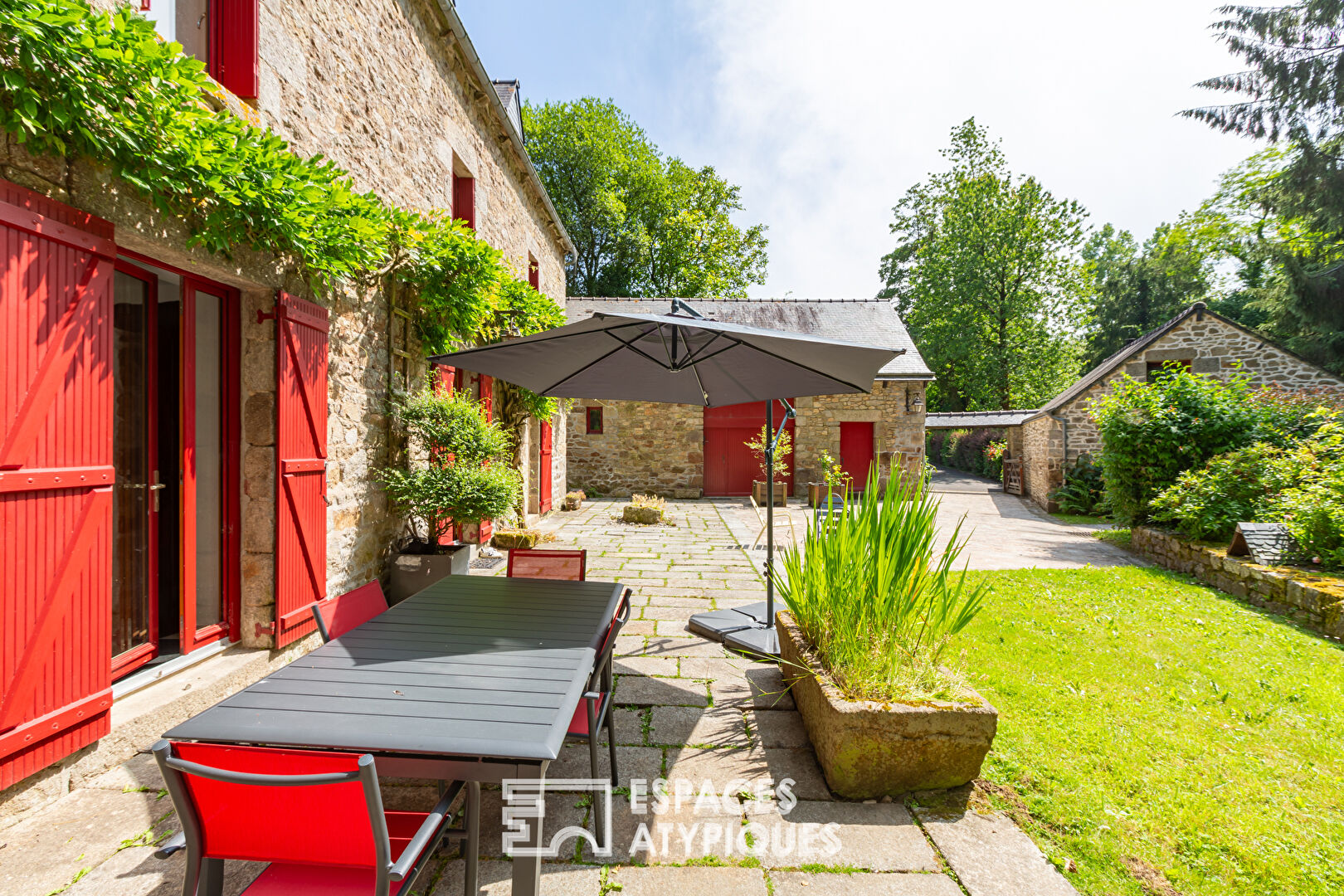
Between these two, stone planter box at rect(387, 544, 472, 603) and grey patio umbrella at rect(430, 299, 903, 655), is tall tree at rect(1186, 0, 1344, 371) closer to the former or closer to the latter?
grey patio umbrella at rect(430, 299, 903, 655)


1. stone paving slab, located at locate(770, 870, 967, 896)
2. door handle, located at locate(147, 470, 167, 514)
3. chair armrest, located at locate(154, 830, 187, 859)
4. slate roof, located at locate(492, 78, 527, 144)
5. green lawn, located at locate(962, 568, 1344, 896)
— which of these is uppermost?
slate roof, located at locate(492, 78, 527, 144)

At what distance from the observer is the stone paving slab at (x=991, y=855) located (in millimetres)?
1842

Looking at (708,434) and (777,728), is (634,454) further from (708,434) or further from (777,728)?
(777,728)

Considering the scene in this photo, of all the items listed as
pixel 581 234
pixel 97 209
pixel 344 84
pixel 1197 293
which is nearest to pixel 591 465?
pixel 344 84

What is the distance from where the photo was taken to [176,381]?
Result: 3240mm

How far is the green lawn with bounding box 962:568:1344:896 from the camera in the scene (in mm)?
2006

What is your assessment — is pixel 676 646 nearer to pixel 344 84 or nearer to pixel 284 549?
pixel 284 549

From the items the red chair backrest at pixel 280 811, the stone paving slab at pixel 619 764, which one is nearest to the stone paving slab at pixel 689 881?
the stone paving slab at pixel 619 764

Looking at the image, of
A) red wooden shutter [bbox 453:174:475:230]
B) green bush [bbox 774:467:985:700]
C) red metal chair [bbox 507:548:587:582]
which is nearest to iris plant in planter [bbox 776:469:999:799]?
green bush [bbox 774:467:985:700]

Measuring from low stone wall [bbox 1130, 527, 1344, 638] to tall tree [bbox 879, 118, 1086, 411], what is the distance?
19.4 meters

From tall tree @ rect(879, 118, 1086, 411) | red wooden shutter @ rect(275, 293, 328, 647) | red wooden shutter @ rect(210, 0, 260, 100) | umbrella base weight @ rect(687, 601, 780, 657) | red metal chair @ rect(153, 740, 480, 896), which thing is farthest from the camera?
tall tree @ rect(879, 118, 1086, 411)

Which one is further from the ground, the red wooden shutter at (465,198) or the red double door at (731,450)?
the red wooden shutter at (465,198)

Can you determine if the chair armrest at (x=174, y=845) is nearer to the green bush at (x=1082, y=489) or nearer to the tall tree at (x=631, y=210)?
the green bush at (x=1082, y=489)

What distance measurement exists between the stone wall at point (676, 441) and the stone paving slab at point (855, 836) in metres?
12.4
